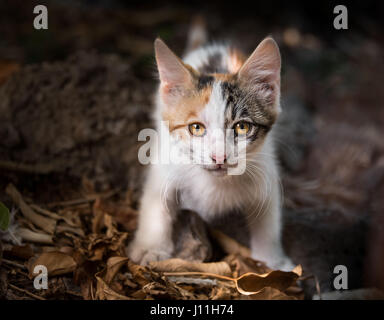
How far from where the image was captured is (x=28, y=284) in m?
1.43

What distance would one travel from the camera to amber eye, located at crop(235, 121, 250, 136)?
1.49m

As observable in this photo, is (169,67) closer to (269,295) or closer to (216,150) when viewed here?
(216,150)

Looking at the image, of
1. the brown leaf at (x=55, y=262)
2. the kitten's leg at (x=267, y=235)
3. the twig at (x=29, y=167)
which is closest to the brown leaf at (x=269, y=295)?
the kitten's leg at (x=267, y=235)

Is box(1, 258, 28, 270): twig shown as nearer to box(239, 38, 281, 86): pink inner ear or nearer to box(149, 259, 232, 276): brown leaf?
box(149, 259, 232, 276): brown leaf

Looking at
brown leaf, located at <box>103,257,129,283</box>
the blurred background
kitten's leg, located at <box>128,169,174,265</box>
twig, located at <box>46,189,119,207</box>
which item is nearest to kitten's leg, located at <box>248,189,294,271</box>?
the blurred background

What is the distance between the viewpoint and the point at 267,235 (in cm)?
182

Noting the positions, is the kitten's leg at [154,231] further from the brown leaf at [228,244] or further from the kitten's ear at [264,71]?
the kitten's ear at [264,71]

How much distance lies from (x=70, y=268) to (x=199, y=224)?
576 millimetres

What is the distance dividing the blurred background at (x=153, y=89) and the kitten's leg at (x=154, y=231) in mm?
341

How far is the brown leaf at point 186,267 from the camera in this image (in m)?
1.60

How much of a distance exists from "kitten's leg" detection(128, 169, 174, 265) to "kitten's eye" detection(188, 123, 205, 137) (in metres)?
0.36

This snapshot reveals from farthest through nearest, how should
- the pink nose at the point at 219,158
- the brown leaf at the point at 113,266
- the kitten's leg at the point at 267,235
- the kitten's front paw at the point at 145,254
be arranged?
the kitten's leg at the point at 267,235, the kitten's front paw at the point at 145,254, the brown leaf at the point at 113,266, the pink nose at the point at 219,158

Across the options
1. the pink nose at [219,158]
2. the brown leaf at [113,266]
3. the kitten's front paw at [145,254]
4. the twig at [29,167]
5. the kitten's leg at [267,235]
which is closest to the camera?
the pink nose at [219,158]

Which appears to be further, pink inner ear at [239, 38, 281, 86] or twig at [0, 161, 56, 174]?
twig at [0, 161, 56, 174]
